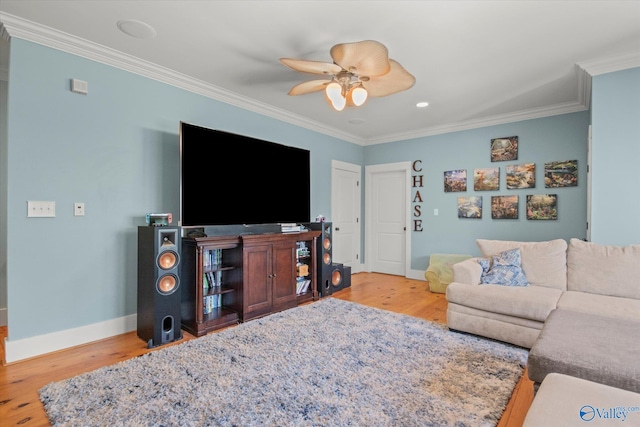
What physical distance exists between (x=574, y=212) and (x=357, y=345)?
350cm

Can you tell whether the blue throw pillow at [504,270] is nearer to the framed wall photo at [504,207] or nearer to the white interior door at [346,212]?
the framed wall photo at [504,207]

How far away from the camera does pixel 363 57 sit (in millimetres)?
2189

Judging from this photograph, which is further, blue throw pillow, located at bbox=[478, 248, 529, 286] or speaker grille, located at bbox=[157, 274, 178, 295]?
blue throw pillow, located at bbox=[478, 248, 529, 286]

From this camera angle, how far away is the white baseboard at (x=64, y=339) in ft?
7.73

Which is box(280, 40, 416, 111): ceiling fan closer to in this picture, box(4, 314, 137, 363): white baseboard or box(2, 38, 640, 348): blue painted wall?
box(2, 38, 640, 348): blue painted wall

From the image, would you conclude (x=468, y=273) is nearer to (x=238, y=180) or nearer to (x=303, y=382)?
(x=303, y=382)

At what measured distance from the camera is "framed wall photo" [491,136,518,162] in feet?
14.6

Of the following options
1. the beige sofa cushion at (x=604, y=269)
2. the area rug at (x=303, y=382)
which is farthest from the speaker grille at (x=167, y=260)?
A: the beige sofa cushion at (x=604, y=269)

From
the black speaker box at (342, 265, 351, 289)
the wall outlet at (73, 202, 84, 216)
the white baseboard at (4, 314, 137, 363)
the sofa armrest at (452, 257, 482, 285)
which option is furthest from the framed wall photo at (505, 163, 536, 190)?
the wall outlet at (73, 202, 84, 216)

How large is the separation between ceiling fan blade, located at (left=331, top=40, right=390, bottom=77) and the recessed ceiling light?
58.4 inches

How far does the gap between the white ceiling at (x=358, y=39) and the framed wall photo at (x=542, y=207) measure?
1.25 metres

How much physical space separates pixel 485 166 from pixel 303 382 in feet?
13.7

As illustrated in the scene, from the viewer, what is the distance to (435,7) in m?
2.13

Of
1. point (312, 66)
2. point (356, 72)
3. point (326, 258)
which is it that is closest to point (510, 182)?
point (326, 258)
